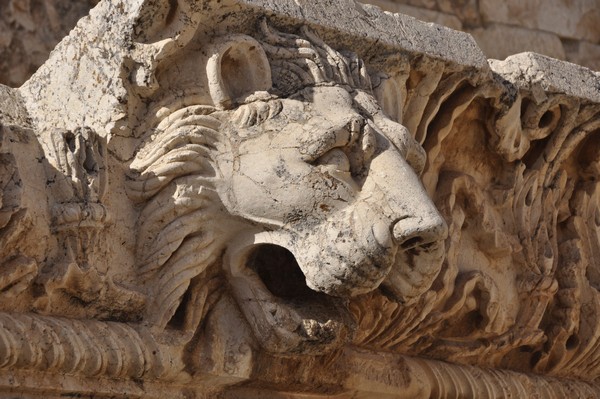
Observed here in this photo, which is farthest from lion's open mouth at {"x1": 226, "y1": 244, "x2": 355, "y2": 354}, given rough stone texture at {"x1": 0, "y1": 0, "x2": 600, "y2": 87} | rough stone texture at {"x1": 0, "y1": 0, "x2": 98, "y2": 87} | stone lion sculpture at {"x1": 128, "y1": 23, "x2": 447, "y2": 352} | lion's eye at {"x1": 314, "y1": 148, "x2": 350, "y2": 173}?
rough stone texture at {"x1": 0, "y1": 0, "x2": 600, "y2": 87}

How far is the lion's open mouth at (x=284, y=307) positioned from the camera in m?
3.75

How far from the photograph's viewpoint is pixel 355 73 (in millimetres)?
3953

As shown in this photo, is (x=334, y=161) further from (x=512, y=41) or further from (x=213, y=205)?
(x=512, y=41)

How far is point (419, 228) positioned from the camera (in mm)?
3625

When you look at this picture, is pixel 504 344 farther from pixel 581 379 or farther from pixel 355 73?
pixel 355 73

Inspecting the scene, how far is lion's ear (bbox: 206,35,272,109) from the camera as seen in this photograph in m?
3.70

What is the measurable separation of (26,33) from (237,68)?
1840 millimetres

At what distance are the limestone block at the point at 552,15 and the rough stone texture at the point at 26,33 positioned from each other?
2066 mm

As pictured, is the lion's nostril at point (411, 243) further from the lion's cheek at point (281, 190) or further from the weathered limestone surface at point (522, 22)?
the weathered limestone surface at point (522, 22)

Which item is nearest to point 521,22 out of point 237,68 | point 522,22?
point 522,22

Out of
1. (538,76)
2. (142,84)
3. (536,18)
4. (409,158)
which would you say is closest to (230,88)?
(142,84)

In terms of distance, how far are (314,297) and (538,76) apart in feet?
3.47

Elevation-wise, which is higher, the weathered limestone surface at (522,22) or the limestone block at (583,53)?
the weathered limestone surface at (522,22)

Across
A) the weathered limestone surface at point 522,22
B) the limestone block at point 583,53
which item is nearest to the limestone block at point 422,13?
the weathered limestone surface at point 522,22
